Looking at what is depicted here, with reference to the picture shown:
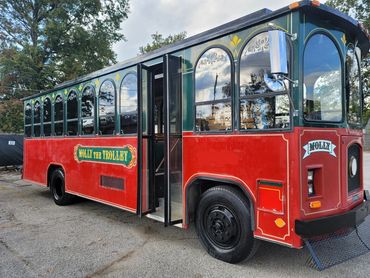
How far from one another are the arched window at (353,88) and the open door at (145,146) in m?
2.82

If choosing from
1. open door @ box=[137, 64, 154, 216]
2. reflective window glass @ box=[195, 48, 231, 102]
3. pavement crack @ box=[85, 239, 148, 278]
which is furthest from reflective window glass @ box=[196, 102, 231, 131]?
pavement crack @ box=[85, 239, 148, 278]

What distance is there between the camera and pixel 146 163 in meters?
5.21

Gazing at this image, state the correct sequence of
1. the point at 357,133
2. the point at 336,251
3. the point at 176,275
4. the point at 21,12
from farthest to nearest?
the point at 21,12 → the point at 357,133 → the point at 336,251 → the point at 176,275

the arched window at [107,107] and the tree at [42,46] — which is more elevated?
the tree at [42,46]

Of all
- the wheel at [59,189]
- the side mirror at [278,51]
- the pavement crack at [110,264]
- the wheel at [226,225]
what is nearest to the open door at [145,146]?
the pavement crack at [110,264]

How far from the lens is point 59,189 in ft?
26.0

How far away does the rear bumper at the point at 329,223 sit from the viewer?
328cm

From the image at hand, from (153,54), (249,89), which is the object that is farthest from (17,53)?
(249,89)

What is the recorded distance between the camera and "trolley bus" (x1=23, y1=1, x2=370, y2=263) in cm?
339

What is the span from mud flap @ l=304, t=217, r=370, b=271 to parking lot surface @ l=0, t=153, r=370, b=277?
0.44 ft

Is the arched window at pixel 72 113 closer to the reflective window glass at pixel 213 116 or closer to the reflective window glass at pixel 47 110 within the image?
the reflective window glass at pixel 47 110

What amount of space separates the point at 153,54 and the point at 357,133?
318 cm

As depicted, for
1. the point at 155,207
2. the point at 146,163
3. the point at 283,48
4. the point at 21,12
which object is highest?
the point at 21,12

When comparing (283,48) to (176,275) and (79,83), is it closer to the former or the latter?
(176,275)
